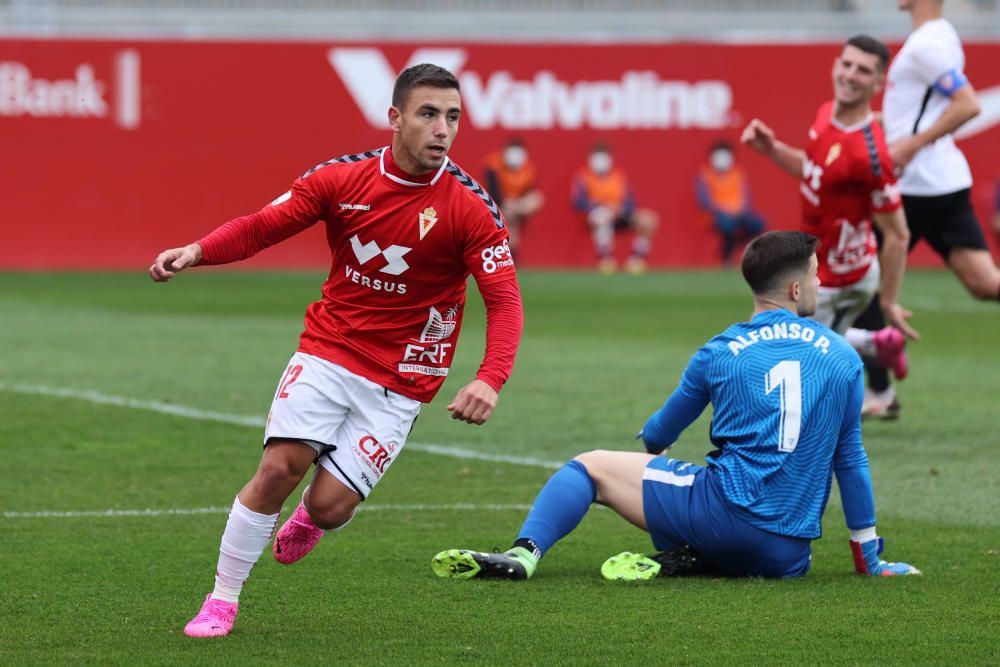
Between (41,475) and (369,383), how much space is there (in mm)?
3196

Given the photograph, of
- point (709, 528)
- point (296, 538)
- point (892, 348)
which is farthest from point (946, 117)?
point (296, 538)

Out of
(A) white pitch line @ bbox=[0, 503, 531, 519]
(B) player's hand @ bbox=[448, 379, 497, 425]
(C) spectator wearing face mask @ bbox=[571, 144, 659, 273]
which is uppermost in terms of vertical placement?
(B) player's hand @ bbox=[448, 379, 497, 425]

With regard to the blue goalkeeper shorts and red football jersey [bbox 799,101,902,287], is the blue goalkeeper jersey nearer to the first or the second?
the blue goalkeeper shorts

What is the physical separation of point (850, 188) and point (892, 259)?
57cm

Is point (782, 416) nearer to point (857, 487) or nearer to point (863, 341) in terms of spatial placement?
point (857, 487)

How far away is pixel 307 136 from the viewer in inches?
965

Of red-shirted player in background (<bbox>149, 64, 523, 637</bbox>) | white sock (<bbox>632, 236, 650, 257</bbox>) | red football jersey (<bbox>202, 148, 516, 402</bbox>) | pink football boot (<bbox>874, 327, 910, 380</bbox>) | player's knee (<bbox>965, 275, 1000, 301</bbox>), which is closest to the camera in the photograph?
red-shirted player in background (<bbox>149, 64, 523, 637</bbox>)

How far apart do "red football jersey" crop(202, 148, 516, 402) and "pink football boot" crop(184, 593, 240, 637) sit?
0.87m

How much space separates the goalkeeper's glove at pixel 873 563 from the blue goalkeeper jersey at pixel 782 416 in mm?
82

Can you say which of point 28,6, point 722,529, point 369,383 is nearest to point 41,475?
point 369,383

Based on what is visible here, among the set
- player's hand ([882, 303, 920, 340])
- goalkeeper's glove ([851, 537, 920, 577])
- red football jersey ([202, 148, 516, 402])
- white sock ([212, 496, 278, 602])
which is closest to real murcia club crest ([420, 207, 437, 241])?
red football jersey ([202, 148, 516, 402])

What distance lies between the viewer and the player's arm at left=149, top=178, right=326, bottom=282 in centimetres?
491

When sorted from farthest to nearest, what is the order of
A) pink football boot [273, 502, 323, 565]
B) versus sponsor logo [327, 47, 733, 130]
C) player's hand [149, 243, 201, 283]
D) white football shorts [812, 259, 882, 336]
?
versus sponsor logo [327, 47, 733, 130] < white football shorts [812, 259, 882, 336] < pink football boot [273, 502, 323, 565] < player's hand [149, 243, 201, 283]

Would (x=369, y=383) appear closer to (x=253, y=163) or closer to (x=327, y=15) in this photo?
(x=253, y=163)
